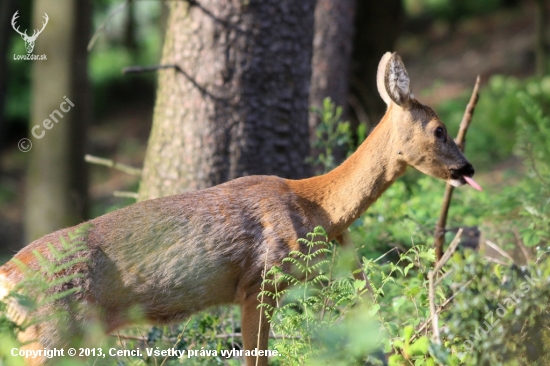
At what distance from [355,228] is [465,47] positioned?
1738cm

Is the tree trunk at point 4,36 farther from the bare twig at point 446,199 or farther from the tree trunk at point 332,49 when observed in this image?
the bare twig at point 446,199

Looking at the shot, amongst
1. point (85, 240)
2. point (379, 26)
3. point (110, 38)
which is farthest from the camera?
point (110, 38)

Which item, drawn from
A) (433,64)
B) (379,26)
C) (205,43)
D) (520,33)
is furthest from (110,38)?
(205,43)

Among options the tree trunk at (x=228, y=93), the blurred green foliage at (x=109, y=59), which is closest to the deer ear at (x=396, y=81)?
the tree trunk at (x=228, y=93)

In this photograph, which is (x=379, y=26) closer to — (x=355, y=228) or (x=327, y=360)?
(x=355, y=228)

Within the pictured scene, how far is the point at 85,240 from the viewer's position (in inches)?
163

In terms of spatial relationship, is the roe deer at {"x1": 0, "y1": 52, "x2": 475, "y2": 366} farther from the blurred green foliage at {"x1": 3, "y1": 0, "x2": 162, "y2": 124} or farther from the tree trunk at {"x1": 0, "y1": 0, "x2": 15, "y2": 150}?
the blurred green foliage at {"x1": 3, "y1": 0, "x2": 162, "y2": 124}

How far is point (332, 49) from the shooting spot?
925cm

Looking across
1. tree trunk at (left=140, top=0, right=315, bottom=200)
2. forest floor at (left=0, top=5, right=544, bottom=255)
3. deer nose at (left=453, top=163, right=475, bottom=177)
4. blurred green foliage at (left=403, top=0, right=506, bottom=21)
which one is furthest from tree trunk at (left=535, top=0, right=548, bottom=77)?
deer nose at (left=453, top=163, right=475, bottom=177)

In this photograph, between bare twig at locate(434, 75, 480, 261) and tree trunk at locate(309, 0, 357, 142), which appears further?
tree trunk at locate(309, 0, 357, 142)

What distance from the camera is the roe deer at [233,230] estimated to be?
4184 mm

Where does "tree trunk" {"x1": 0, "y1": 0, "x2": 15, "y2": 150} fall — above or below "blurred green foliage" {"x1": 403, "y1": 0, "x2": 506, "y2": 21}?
below

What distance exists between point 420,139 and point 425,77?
16333 millimetres

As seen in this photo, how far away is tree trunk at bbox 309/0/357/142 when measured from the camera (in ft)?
29.9
